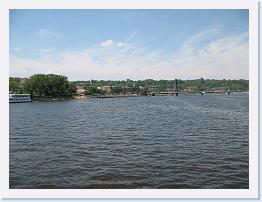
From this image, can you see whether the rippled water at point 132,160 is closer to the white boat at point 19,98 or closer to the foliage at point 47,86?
the white boat at point 19,98

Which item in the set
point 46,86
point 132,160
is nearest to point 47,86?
point 46,86

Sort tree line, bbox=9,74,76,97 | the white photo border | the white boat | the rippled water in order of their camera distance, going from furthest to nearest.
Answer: tree line, bbox=9,74,76,97
the white boat
the rippled water
the white photo border

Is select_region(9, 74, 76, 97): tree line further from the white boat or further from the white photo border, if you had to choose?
the white photo border

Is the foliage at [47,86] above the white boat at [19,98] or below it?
above

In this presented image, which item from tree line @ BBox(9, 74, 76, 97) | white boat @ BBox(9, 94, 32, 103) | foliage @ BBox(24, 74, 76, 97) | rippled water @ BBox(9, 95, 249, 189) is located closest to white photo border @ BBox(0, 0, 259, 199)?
rippled water @ BBox(9, 95, 249, 189)

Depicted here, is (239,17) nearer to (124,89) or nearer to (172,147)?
(172,147)

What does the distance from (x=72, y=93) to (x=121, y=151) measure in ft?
139

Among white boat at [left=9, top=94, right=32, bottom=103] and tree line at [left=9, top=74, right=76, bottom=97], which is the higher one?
tree line at [left=9, top=74, right=76, bottom=97]

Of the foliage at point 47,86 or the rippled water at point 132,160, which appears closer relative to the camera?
the rippled water at point 132,160

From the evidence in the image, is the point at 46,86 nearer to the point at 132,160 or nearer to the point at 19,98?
the point at 19,98
